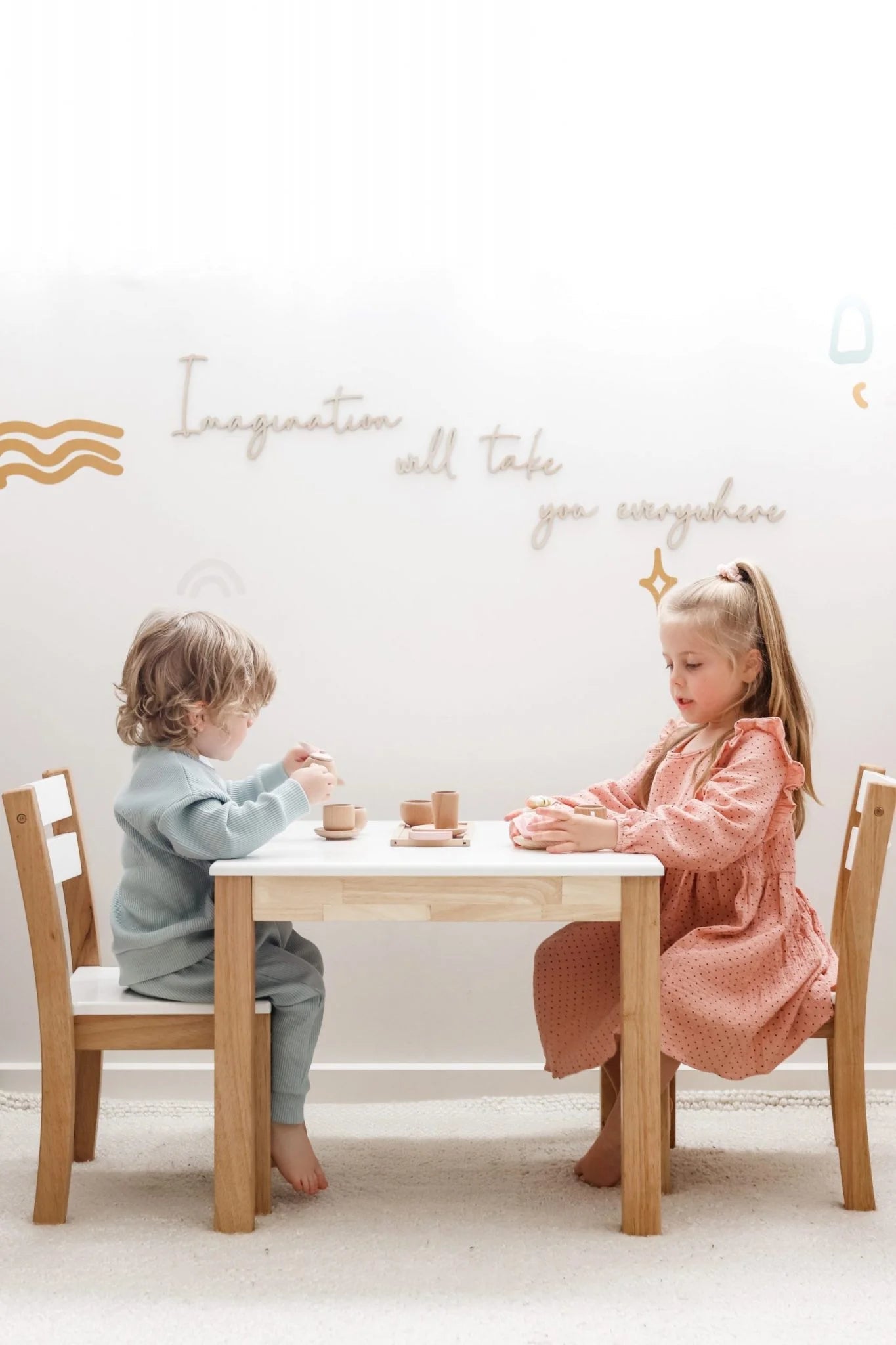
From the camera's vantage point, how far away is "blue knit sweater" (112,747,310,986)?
2182 mm

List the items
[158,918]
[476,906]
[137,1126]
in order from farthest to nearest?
[137,1126], [158,918], [476,906]

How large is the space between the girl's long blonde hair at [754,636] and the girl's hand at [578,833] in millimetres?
258

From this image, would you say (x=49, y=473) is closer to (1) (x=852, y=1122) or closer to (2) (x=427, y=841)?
(2) (x=427, y=841)

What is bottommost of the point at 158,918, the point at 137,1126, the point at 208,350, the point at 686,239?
the point at 137,1126

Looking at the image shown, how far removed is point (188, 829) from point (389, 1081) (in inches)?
45.1

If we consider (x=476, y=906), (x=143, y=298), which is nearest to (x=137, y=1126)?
(x=476, y=906)

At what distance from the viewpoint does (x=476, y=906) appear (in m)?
2.10

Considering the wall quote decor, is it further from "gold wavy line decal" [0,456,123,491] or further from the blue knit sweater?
the blue knit sweater

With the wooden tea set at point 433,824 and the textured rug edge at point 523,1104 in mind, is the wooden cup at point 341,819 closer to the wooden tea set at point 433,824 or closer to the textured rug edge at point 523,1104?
the wooden tea set at point 433,824

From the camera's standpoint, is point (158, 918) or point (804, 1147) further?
point (804, 1147)

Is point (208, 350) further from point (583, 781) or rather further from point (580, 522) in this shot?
point (583, 781)

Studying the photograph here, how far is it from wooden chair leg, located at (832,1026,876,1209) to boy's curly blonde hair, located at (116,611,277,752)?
49.8 inches

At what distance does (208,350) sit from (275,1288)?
6.75 feet

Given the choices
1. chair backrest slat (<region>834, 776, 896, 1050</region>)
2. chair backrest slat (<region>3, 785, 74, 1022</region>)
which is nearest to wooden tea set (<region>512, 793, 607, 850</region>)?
chair backrest slat (<region>834, 776, 896, 1050</region>)
